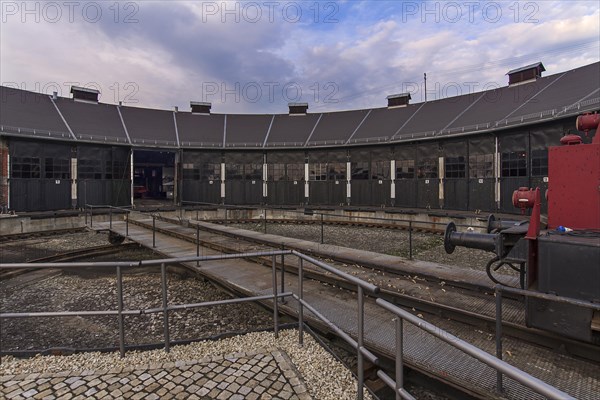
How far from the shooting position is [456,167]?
2092 cm

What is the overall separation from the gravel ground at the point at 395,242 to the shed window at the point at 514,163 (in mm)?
6810

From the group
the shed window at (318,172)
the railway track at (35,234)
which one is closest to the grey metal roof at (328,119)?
the shed window at (318,172)

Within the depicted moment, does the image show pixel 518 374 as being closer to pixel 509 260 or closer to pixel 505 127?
pixel 509 260

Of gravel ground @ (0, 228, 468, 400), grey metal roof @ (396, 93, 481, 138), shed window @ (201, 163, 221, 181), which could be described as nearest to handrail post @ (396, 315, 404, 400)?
gravel ground @ (0, 228, 468, 400)

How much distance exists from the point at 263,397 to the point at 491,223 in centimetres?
482

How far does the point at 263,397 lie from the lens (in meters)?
3.29

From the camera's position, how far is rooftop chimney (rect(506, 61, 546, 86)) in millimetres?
22812

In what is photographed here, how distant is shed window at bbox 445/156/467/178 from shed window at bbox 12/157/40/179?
87.9ft

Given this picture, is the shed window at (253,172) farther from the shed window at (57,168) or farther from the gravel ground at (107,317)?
the gravel ground at (107,317)

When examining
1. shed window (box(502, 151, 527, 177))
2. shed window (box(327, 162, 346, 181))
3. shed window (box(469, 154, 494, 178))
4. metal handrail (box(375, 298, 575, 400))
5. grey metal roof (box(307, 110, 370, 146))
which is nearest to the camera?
metal handrail (box(375, 298, 575, 400))

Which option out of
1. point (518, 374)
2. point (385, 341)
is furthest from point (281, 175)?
point (518, 374)

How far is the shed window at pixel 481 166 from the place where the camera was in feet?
63.4

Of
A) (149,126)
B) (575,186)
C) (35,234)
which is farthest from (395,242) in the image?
(149,126)

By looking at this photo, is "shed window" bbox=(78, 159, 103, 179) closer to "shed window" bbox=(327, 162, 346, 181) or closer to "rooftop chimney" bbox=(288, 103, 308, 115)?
"shed window" bbox=(327, 162, 346, 181)
